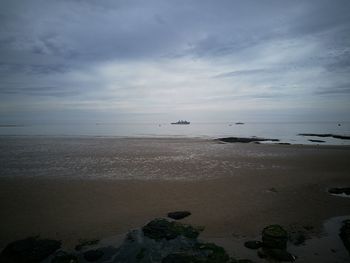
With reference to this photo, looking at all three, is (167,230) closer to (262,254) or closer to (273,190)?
(262,254)

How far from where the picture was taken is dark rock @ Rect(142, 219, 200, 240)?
9.16m

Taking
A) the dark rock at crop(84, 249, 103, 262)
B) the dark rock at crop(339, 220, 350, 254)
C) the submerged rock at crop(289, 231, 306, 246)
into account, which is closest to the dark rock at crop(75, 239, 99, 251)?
the dark rock at crop(84, 249, 103, 262)

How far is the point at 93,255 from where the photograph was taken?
7.86 m

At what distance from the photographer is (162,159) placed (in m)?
26.6

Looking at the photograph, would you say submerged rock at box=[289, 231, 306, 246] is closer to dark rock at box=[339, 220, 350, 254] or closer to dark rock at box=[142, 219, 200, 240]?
dark rock at box=[339, 220, 350, 254]

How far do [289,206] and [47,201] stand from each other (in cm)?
1231

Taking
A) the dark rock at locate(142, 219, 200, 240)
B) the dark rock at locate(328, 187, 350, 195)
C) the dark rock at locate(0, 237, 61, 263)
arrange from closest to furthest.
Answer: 1. the dark rock at locate(0, 237, 61, 263)
2. the dark rock at locate(142, 219, 200, 240)
3. the dark rock at locate(328, 187, 350, 195)

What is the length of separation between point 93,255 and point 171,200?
619 centimetres

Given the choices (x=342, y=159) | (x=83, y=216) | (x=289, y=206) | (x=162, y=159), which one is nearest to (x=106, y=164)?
(x=162, y=159)

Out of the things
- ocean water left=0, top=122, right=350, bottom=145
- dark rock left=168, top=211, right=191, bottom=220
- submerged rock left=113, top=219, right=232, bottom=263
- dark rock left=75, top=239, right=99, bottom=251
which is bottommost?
dark rock left=75, top=239, right=99, bottom=251

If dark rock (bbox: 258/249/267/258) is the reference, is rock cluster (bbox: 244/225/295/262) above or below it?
above

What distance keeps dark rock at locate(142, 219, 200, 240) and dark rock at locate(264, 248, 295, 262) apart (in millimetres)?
2620

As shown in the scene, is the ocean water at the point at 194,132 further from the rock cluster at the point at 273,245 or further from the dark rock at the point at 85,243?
the dark rock at the point at 85,243

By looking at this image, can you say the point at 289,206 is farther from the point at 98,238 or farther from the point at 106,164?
the point at 106,164
